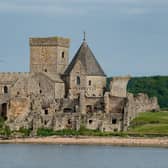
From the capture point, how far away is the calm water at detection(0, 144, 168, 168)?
3088 inches

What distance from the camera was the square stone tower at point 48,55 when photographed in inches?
4149

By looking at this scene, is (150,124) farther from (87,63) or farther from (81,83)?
(87,63)

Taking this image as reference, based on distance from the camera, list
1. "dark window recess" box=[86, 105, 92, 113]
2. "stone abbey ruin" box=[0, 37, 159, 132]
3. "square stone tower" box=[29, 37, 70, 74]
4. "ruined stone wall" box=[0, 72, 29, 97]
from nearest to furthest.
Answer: "stone abbey ruin" box=[0, 37, 159, 132]
"dark window recess" box=[86, 105, 92, 113]
"ruined stone wall" box=[0, 72, 29, 97]
"square stone tower" box=[29, 37, 70, 74]

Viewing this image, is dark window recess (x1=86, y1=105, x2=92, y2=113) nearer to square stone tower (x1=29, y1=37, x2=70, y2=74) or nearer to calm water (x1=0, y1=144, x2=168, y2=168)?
square stone tower (x1=29, y1=37, x2=70, y2=74)

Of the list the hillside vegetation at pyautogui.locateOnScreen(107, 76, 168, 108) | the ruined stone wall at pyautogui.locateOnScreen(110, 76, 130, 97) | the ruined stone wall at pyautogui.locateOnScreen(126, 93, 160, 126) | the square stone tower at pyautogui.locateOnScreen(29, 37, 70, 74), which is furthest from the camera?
the hillside vegetation at pyautogui.locateOnScreen(107, 76, 168, 108)

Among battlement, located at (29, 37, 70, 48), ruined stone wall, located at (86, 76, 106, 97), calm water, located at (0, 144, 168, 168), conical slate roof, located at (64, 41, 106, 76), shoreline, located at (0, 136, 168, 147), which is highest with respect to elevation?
battlement, located at (29, 37, 70, 48)

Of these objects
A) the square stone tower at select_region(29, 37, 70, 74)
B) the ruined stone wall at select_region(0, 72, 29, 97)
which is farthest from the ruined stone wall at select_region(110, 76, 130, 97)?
the ruined stone wall at select_region(0, 72, 29, 97)

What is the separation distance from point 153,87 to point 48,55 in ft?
115

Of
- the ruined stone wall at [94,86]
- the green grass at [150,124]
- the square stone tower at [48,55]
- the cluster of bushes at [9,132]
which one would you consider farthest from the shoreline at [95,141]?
the square stone tower at [48,55]

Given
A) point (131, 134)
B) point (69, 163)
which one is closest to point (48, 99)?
point (131, 134)

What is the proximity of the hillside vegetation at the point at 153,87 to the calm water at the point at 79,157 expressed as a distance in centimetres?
4202

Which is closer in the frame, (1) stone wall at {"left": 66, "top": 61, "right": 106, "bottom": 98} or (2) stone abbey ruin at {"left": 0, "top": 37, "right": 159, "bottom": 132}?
(2) stone abbey ruin at {"left": 0, "top": 37, "right": 159, "bottom": 132}

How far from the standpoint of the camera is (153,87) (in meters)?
139

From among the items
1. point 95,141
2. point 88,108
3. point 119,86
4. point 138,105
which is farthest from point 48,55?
point 95,141
